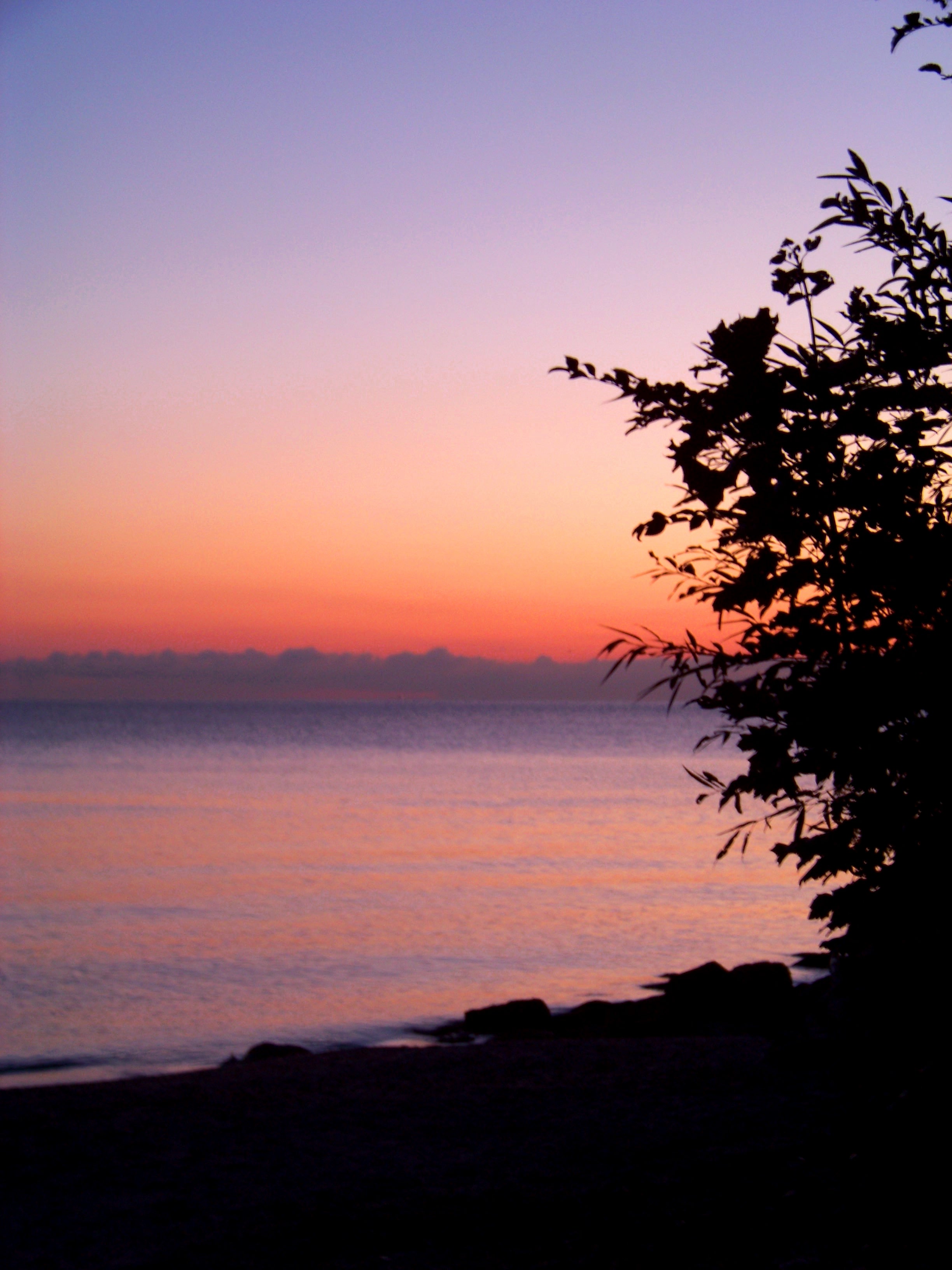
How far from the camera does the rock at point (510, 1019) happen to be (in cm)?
1447

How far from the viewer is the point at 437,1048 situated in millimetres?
11156

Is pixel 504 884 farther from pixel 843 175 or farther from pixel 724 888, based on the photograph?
pixel 843 175

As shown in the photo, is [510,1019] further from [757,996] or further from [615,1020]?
[757,996]

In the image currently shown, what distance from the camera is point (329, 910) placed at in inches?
971

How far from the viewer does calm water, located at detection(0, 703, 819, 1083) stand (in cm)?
1647

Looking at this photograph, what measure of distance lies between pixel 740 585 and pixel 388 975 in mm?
16648

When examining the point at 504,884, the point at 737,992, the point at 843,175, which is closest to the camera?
the point at 843,175

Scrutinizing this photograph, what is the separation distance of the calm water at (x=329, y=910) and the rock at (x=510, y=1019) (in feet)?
4.84

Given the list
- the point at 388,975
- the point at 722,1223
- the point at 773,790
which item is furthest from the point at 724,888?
the point at 773,790

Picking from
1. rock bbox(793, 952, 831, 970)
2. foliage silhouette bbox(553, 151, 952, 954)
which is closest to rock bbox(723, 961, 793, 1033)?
rock bbox(793, 952, 831, 970)

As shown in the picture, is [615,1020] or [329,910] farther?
[329,910]

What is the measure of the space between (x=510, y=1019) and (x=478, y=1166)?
743cm

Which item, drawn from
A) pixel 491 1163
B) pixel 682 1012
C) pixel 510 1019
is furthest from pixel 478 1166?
pixel 510 1019

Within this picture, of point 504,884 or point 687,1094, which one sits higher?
point 687,1094
